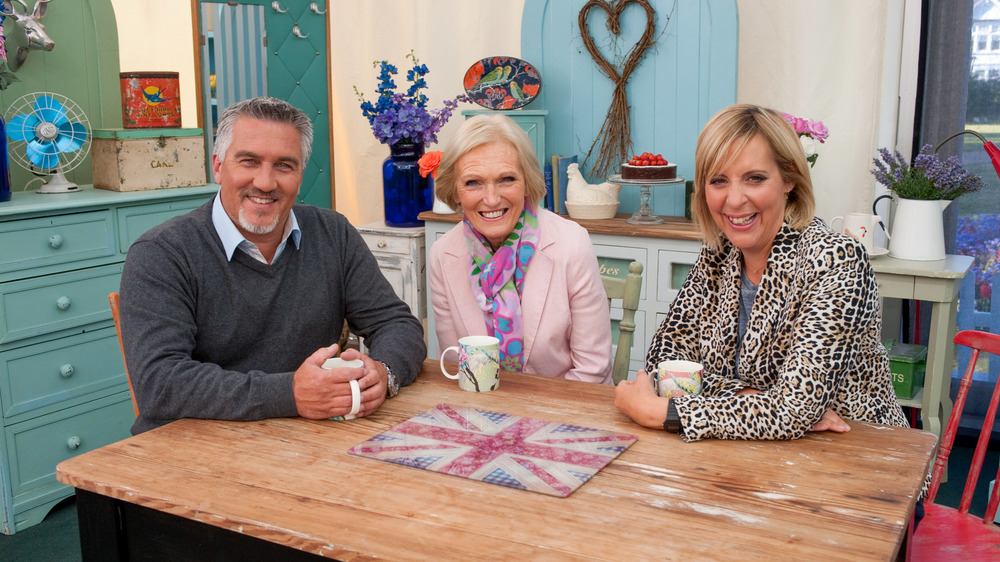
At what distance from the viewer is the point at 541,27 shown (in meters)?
3.89

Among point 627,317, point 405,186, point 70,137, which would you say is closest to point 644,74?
point 405,186

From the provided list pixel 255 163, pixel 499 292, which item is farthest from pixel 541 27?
pixel 255 163

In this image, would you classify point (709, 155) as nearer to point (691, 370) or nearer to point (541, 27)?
point (691, 370)

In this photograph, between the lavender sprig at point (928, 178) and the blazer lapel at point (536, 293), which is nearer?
the blazer lapel at point (536, 293)

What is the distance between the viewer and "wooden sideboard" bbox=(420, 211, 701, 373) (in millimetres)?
3336

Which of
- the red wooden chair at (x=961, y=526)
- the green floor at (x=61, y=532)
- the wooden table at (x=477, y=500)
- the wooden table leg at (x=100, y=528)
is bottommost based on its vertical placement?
the green floor at (x=61, y=532)

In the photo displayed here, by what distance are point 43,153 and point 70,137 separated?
0.41 feet

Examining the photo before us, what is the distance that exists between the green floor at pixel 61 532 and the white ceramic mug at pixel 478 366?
175cm

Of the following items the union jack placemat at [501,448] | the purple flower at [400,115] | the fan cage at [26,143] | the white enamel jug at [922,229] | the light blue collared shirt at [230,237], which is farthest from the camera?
the purple flower at [400,115]

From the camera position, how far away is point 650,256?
11.2 ft

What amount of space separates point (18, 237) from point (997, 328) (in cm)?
365

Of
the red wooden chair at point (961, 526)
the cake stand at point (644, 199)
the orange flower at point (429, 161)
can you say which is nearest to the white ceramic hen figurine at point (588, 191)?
the cake stand at point (644, 199)

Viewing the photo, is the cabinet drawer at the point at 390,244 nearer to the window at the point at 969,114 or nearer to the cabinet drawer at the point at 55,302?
the cabinet drawer at the point at 55,302

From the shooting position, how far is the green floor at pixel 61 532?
2.85 m
